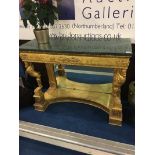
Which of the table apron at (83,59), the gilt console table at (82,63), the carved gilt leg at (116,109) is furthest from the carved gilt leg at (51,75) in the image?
the carved gilt leg at (116,109)

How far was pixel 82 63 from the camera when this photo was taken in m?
1.49

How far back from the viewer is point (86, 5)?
67.2 inches

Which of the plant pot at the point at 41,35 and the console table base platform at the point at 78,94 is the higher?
the plant pot at the point at 41,35

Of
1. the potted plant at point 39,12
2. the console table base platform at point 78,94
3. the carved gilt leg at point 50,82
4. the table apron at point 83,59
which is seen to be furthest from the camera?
the carved gilt leg at point 50,82

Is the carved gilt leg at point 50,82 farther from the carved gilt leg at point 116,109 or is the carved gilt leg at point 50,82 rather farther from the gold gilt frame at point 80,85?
the carved gilt leg at point 116,109

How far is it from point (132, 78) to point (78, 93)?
0.53 m

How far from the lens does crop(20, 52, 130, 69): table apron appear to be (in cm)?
136

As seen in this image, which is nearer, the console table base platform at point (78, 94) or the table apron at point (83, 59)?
the table apron at point (83, 59)

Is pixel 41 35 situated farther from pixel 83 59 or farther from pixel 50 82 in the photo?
pixel 50 82

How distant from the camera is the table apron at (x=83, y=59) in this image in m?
1.36

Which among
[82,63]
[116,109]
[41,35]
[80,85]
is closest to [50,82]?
[80,85]

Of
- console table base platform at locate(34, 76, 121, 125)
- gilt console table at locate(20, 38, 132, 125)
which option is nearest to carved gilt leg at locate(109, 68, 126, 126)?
gilt console table at locate(20, 38, 132, 125)
